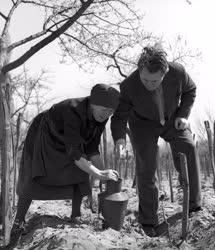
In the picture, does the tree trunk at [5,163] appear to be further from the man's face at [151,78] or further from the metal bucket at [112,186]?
the man's face at [151,78]

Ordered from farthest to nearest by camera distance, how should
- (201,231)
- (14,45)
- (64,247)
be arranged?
1. (14,45)
2. (201,231)
3. (64,247)

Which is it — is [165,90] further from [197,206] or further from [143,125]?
[197,206]

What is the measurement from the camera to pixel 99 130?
11.3ft

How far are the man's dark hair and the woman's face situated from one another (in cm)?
44

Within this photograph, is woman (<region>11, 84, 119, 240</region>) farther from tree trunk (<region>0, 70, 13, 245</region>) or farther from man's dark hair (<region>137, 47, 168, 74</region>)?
man's dark hair (<region>137, 47, 168, 74</region>)

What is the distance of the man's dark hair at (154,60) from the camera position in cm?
303

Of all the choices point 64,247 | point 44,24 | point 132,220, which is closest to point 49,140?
point 64,247

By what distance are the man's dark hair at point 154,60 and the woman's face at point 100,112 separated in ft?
1.45

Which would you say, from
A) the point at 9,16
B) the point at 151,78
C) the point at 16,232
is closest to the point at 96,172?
the point at 151,78

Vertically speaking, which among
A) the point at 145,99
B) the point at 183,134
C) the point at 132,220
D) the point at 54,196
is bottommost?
the point at 132,220

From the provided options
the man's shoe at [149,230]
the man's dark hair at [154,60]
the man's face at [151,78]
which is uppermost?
the man's dark hair at [154,60]

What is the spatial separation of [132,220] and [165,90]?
1.92 m

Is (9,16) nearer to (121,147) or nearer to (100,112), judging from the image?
(121,147)

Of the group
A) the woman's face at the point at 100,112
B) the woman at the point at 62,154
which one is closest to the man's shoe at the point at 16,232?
the woman at the point at 62,154
